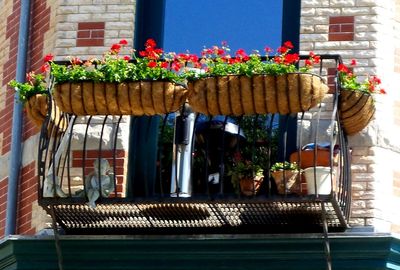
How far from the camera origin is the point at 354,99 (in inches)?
471

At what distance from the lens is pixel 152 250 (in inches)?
474

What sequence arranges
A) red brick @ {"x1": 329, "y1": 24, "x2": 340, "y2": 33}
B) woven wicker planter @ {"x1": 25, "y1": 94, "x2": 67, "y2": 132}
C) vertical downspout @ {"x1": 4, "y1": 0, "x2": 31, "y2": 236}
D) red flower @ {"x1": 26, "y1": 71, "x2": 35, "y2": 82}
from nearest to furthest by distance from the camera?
woven wicker planter @ {"x1": 25, "y1": 94, "x2": 67, "y2": 132}
red flower @ {"x1": 26, "y1": 71, "x2": 35, "y2": 82}
red brick @ {"x1": 329, "y1": 24, "x2": 340, "y2": 33}
vertical downspout @ {"x1": 4, "y1": 0, "x2": 31, "y2": 236}

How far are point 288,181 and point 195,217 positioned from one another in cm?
71

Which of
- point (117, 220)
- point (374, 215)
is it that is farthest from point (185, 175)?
point (374, 215)

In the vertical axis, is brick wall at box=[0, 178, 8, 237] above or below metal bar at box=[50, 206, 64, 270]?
above

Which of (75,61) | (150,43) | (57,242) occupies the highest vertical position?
(150,43)

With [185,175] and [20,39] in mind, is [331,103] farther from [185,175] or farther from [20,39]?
[20,39]

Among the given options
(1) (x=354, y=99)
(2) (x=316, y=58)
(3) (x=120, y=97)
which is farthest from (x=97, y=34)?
(1) (x=354, y=99)

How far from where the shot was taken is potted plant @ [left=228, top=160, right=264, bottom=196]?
11.9 metres

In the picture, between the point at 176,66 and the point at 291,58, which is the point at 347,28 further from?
the point at 176,66

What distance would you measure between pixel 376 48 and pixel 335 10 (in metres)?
0.45

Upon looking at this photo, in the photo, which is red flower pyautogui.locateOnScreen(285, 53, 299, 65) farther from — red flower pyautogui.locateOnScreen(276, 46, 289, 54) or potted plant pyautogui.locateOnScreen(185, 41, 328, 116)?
red flower pyautogui.locateOnScreen(276, 46, 289, 54)

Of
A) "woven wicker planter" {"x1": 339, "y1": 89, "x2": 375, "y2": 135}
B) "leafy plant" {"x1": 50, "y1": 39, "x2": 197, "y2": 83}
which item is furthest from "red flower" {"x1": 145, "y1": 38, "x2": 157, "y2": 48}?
"woven wicker planter" {"x1": 339, "y1": 89, "x2": 375, "y2": 135}

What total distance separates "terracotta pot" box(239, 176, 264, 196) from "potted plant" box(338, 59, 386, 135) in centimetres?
73
